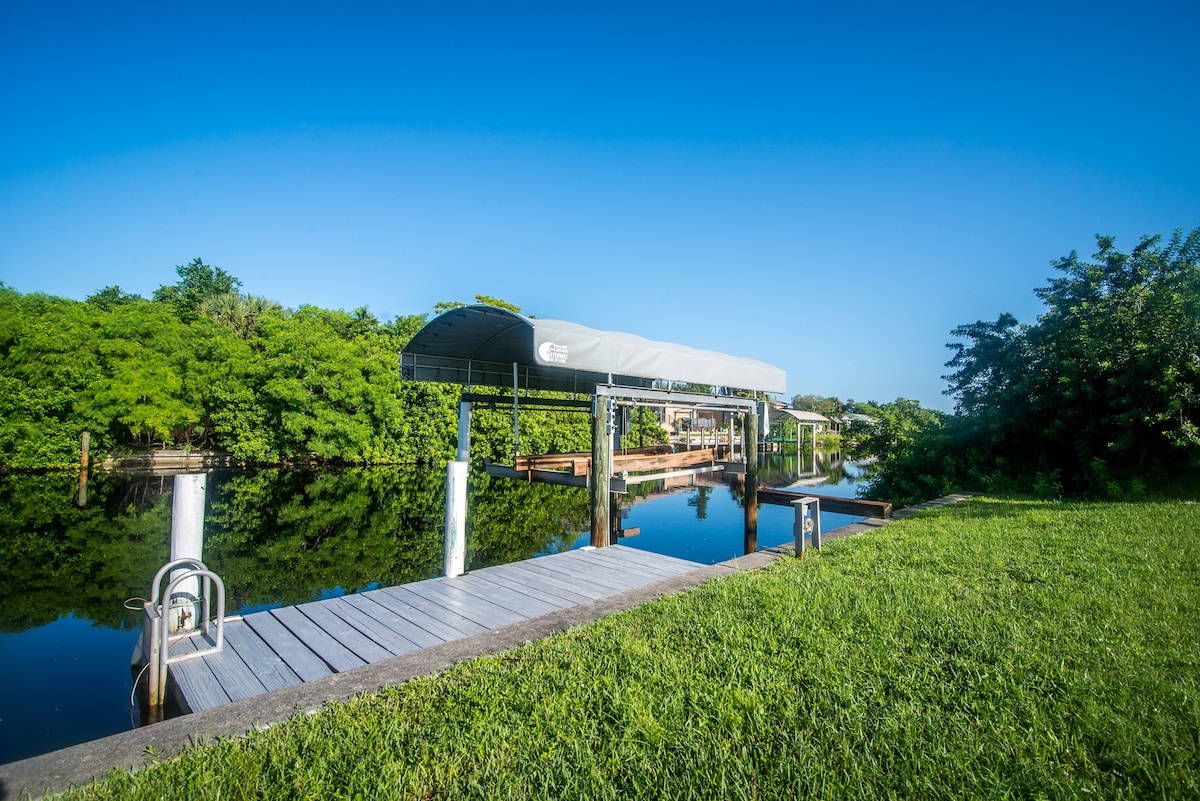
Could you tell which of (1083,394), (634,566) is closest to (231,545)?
(634,566)

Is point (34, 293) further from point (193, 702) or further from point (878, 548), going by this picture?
point (878, 548)

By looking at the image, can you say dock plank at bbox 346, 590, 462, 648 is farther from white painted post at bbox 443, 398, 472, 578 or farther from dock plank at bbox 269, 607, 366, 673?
white painted post at bbox 443, 398, 472, 578

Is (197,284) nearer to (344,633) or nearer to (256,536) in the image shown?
(256,536)

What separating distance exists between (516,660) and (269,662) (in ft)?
5.54

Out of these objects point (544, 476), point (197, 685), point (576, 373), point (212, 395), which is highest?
point (212, 395)

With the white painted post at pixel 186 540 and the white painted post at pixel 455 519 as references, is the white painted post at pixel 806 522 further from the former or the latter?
the white painted post at pixel 186 540

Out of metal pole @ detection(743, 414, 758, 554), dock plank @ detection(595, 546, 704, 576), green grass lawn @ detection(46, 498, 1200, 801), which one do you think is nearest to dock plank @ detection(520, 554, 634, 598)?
dock plank @ detection(595, 546, 704, 576)

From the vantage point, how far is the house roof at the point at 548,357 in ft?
23.2

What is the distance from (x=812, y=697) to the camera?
2.83m

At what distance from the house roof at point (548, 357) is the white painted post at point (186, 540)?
3.52m

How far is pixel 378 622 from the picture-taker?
4449 mm

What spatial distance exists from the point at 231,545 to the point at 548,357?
8.52 m

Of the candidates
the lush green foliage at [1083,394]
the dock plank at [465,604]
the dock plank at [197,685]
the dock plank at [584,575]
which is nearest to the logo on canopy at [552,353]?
the dock plank at [584,575]

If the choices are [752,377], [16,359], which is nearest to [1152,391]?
[752,377]
